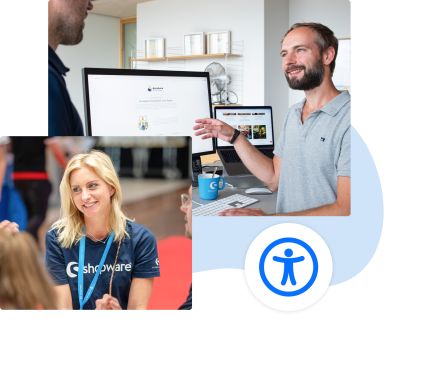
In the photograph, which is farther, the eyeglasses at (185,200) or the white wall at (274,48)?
the white wall at (274,48)

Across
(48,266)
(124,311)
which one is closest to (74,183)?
(48,266)

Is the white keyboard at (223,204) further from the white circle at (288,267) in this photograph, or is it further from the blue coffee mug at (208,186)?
the white circle at (288,267)

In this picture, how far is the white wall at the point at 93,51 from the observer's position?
276 cm

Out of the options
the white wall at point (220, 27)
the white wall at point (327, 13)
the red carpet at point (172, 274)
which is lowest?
the red carpet at point (172, 274)

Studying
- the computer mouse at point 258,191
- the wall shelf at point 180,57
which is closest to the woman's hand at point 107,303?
the computer mouse at point 258,191

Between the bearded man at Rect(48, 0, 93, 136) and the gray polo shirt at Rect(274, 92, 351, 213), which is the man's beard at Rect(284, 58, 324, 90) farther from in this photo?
the bearded man at Rect(48, 0, 93, 136)

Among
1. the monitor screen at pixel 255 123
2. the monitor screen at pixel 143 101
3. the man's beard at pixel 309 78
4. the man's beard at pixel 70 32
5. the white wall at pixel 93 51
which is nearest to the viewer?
the man's beard at pixel 70 32

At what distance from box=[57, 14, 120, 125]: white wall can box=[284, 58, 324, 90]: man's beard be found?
986mm

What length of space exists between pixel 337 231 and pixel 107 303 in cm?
68

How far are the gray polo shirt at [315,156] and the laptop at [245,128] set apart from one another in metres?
0.56

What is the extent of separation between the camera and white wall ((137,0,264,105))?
12.4ft

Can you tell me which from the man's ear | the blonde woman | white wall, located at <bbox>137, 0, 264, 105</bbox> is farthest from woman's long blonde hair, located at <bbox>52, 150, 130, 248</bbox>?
white wall, located at <bbox>137, 0, 264, 105</bbox>

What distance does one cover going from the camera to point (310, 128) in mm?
2205

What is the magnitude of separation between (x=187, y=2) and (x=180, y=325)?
292cm
